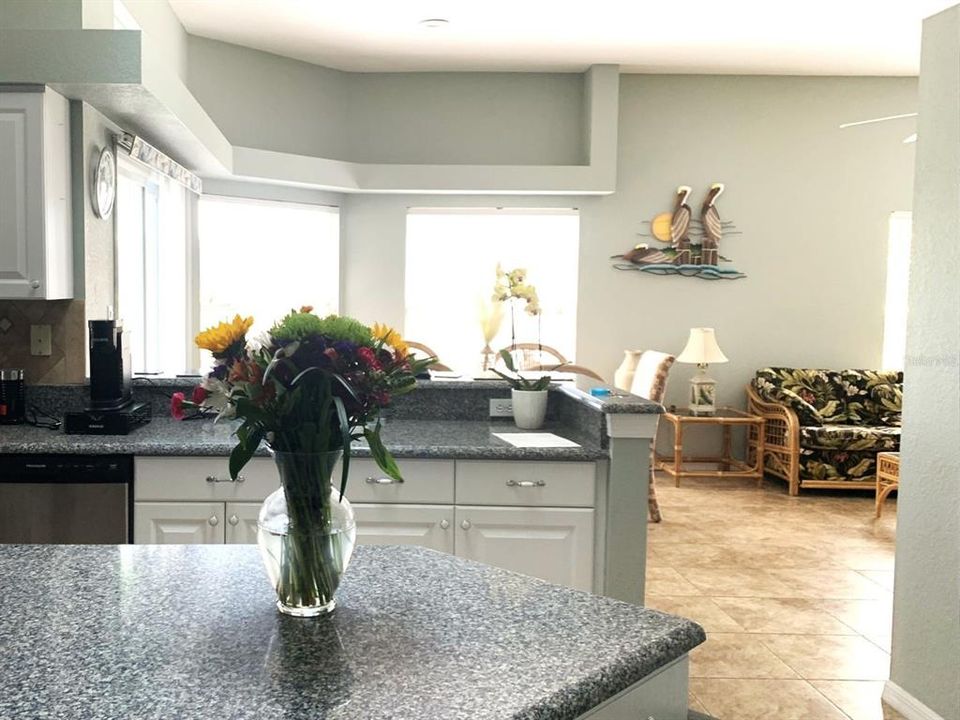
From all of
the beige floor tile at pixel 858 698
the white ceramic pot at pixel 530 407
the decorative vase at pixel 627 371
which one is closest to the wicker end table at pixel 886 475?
the decorative vase at pixel 627 371

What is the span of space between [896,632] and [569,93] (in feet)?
17.0

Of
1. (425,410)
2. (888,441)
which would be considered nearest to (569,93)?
(888,441)

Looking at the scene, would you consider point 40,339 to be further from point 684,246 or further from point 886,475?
point 684,246

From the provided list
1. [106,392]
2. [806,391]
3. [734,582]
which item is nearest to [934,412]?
[734,582]

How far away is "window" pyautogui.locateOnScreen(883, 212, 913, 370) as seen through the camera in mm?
7254

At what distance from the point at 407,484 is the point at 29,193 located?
1639mm

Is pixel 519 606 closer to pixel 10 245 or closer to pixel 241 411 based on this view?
pixel 241 411

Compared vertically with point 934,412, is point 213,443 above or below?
below

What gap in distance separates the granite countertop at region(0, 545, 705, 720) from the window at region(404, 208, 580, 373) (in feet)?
18.8

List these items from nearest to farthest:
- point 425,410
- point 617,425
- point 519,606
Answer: point 519,606
point 617,425
point 425,410

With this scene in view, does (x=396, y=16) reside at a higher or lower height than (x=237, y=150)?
higher

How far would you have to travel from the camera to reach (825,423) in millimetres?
6668

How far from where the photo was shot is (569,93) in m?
7.18

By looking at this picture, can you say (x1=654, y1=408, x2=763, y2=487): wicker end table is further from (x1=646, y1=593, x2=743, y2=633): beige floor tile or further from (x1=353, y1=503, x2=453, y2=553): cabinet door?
(x1=353, y1=503, x2=453, y2=553): cabinet door
